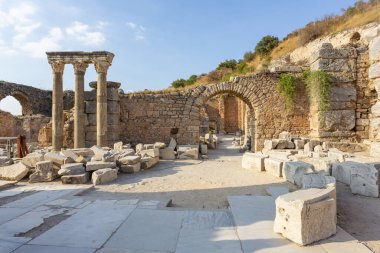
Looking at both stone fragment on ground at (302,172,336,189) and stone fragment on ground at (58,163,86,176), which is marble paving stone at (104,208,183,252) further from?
stone fragment on ground at (58,163,86,176)

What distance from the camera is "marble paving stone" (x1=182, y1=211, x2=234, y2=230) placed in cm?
355

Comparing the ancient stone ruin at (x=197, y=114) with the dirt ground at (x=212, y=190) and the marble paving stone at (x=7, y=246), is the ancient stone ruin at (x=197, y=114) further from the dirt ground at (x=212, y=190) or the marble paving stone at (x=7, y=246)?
the marble paving stone at (x=7, y=246)

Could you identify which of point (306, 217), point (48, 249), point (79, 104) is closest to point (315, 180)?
point (306, 217)

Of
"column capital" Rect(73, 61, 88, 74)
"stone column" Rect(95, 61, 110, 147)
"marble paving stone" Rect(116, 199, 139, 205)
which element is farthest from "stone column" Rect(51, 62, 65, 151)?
"marble paving stone" Rect(116, 199, 139, 205)

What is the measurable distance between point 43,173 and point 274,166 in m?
6.01

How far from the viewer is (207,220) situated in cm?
378

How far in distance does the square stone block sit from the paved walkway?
239 centimetres

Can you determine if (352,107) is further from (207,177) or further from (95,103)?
(95,103)

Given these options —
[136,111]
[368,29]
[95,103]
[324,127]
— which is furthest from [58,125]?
[368,29]

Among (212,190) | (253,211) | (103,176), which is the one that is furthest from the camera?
(103,176)

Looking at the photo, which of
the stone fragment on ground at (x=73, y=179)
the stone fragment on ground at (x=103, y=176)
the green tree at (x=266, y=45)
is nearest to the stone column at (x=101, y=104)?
the stone fragment on ground at (x=103, y=176)

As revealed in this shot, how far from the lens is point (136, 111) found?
13328mm

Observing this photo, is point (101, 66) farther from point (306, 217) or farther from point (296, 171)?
point (306, 217)

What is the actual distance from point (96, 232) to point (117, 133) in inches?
393
